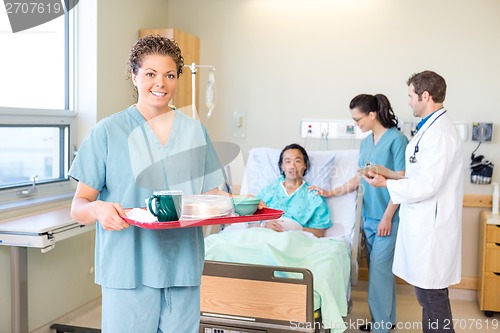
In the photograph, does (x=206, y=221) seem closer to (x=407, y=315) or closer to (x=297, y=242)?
(x=297, y=242)

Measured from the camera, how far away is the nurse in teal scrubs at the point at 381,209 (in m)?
3.09

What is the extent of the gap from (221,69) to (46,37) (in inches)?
53.4

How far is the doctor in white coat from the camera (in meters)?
2.43

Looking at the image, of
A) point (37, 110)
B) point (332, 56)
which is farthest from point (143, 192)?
point (332, 56)

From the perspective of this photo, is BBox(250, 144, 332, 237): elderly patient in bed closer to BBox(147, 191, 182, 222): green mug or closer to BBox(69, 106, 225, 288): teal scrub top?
BBox(69, 106, 225, 288): teal scrub top

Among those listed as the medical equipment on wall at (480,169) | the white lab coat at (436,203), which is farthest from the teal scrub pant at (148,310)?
the medical equipment on wall at (480,169)

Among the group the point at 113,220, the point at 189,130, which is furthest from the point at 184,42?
the point at 113,220

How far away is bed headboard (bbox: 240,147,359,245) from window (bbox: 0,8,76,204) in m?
1.15

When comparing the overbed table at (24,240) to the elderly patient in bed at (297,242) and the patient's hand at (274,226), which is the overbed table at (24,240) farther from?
the patient's hand at (274,226)

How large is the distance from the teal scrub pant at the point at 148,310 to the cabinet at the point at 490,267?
2.52m

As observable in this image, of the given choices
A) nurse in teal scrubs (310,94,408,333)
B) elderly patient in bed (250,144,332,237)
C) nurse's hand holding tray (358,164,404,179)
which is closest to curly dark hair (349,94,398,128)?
nurse in teal scrubs (310,94,408,333)

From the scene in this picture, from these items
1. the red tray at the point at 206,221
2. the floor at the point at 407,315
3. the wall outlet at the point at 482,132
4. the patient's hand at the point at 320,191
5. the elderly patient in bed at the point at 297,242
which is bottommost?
the floor at the point at 407,315

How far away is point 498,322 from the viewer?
135 inches

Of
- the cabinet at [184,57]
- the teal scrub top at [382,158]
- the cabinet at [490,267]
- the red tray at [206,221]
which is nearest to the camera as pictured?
the red tray at [206,221]
